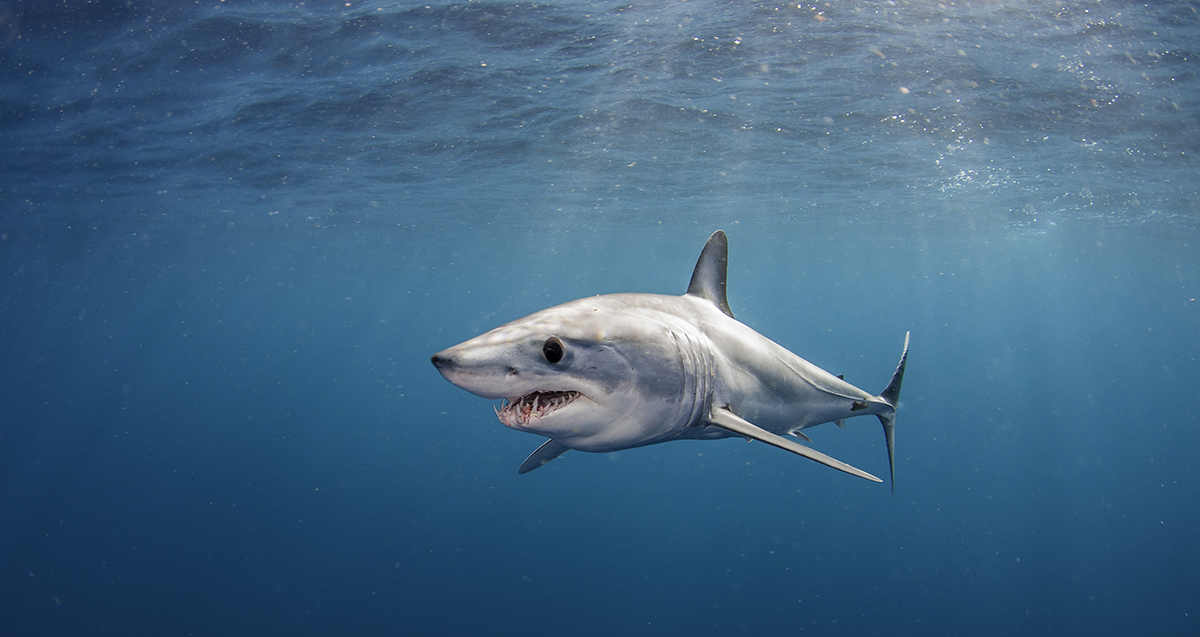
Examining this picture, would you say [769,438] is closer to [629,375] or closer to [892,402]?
[629,375]

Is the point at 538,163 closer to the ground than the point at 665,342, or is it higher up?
closer to the ground

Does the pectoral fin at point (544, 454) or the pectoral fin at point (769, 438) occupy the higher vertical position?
the pectoral fin at point (769, 438)

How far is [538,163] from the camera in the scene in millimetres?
18359

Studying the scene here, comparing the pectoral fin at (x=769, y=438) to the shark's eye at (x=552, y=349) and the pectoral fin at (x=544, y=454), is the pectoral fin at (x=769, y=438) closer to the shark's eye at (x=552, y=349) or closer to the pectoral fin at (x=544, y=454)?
the shark's eye at (x=552, y=349)

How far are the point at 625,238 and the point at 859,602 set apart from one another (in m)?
22.1

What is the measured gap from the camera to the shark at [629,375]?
2.02 metres

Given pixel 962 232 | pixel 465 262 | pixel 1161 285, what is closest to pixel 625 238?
pixel 465 262

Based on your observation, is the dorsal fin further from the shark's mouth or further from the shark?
the shark's mouth

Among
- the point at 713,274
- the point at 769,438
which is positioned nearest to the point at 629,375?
the point at 769,438

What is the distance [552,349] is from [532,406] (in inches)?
15.2

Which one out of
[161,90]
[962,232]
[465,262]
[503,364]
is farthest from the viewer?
[465,262]

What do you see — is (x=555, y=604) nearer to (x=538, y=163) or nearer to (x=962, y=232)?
(x=538, y=163)

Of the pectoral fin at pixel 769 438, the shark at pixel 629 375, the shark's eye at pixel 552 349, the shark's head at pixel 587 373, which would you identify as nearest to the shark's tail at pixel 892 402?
the shark at pixel 629 375

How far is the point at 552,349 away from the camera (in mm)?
2031
